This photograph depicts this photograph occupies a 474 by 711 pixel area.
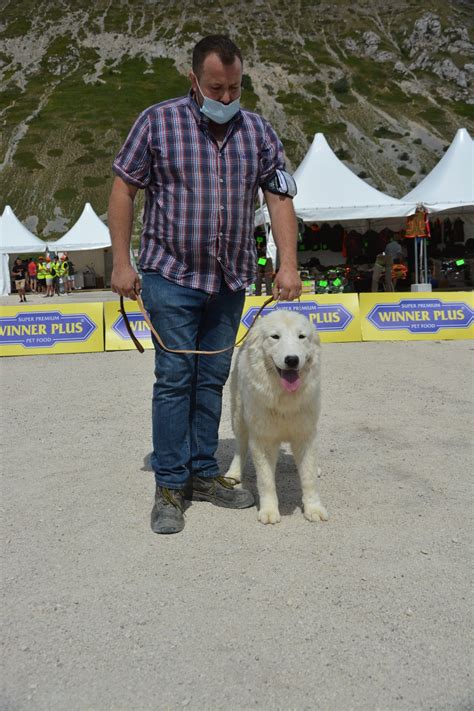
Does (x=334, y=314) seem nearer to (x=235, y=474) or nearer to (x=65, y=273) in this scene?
(x=235, y=474)

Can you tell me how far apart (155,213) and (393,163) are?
243 feet

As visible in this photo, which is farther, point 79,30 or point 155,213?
point 79,30

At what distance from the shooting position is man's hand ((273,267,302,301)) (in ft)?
11.5

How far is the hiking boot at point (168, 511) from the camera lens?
337cm

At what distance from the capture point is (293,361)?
3.20m

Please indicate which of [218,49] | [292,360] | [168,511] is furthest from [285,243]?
[168,511]

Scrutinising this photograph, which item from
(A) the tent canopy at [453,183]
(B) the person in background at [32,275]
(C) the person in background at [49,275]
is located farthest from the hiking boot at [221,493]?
(B) the person in background at [32,275]

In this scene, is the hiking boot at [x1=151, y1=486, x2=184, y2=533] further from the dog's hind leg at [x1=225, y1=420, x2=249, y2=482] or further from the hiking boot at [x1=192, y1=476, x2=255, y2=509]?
the dog's hind leg at [x1=225, y1=420, x2=249, y2=482]

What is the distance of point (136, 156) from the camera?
3250 millimetres

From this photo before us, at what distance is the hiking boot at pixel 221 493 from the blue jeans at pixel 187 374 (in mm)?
52

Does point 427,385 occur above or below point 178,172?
below

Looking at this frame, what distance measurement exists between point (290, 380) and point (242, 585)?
112 centimetres

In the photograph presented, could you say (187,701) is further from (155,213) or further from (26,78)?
(26,78)

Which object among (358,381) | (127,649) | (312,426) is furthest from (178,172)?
(358,381)
